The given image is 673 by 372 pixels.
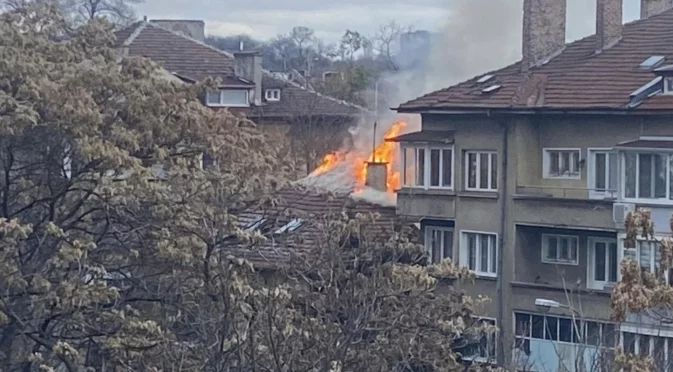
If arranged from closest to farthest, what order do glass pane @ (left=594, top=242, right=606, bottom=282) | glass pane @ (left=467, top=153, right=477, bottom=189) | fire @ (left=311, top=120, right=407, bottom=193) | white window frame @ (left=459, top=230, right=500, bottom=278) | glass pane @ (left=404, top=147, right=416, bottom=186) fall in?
glass pane @ (left=594, top=242, right=606, bottom=282)
white window frame @ (left=459, top=230, right=500, bottom=278)
glass pane @ (left=467, top=153, right=477, bottom=189)
glass pane @ (left=404, top=147, right=416, bottom=186)
fire @ (left=311, top=120, right=407, bottom=193)

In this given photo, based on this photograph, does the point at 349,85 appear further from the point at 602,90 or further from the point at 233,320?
the point at 233,320

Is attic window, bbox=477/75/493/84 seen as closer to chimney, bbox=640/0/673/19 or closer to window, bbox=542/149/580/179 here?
window, bbox=542/149/580/179

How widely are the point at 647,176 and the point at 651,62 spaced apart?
13.5 ft

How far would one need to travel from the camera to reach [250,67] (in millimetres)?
61188

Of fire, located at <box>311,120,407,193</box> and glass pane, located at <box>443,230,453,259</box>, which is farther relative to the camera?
fire, located at <box>311,120,407,193</box>

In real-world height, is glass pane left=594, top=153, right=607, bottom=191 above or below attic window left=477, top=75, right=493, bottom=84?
below

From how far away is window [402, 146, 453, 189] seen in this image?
37594mm

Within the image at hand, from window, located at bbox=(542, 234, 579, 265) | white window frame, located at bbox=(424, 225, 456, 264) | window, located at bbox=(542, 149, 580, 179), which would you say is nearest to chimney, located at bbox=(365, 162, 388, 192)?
white window frame, located at bbox=(424, 225, 456, 264)

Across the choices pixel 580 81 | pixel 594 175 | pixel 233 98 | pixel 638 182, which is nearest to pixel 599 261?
pixel 594 175

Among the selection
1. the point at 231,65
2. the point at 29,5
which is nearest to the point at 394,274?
the point at 29,5

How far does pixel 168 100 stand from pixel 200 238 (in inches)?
137

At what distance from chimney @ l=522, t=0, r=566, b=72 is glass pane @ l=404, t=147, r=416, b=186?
3.68m

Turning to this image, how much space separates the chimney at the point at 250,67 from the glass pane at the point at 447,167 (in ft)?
79.1

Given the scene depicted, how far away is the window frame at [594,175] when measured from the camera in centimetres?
3391
